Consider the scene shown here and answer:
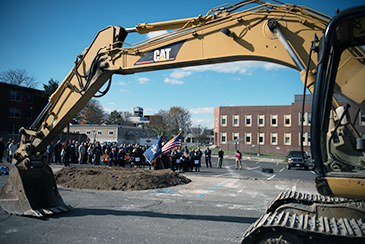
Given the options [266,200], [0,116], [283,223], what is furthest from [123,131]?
[283,223]

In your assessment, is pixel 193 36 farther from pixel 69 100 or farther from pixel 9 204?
pixel 9 204

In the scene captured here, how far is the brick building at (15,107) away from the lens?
128ft

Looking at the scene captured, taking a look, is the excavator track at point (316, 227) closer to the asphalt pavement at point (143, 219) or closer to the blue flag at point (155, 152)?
the asphalt pavement at point (143, 219)

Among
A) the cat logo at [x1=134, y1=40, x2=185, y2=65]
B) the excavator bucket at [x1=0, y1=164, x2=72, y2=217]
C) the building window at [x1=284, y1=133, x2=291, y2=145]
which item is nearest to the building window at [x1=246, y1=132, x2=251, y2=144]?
the building window at [x1=284, y1=133, x2=291, y2=145]

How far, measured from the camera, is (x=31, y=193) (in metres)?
6.87

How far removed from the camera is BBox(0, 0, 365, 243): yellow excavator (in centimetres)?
328

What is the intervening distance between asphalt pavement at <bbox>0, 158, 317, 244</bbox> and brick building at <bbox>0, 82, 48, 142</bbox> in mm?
36024

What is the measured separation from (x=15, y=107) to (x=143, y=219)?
139 ft

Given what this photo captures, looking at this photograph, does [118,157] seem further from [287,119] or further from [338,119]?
[287,119]

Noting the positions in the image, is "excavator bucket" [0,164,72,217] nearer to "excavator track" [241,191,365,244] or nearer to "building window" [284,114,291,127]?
"excavator track" [241,191,365,244]

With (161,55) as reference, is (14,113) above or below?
above

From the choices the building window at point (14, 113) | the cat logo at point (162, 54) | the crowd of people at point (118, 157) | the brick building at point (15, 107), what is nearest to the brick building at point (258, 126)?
the crowd of people at point (118, 157)

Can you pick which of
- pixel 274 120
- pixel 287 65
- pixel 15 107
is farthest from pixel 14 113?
pixel 274 120

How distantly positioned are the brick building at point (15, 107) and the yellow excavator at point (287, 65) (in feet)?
120
